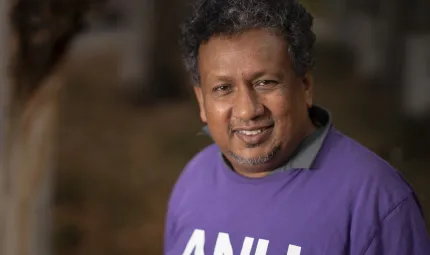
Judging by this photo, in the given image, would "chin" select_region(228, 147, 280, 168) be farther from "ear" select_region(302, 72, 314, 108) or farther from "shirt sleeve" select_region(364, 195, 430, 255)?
"shirt sleeve" select_region(364, 195, 430, 255)

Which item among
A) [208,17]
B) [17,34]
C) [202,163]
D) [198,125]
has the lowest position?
[202,163]

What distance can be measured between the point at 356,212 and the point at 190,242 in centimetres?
33

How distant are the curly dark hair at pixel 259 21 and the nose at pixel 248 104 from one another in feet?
0.28

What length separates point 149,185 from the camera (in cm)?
184

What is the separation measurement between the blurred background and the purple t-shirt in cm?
59

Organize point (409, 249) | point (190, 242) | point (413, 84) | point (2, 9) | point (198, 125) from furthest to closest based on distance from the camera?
point (198, 125)
point (413, 84)
point (2, 9)
point (190, 242)
point (409, 249)

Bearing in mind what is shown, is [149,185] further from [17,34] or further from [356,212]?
[356,212]

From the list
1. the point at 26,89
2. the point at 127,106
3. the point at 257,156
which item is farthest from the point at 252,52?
the point at 127,106

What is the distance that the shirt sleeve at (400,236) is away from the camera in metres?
0.78

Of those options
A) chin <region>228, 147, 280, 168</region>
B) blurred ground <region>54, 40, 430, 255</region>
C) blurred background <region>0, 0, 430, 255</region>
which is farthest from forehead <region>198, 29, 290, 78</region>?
blurred ground <region>54, 40, 430, 255</region>

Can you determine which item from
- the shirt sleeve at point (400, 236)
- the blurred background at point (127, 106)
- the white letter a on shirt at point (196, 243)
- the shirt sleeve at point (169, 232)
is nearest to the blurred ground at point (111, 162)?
the blurred background at point (127, 106)

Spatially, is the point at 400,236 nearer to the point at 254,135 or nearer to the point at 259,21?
the point at 254,135

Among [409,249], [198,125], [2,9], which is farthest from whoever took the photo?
[198,125]

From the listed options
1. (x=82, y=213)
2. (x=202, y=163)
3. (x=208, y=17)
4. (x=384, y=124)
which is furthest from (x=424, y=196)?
(x=82, y=213)
